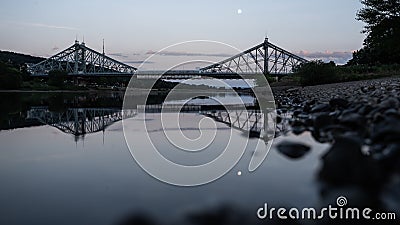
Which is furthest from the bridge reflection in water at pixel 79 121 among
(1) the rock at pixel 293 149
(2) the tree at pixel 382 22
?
(2) the tree at pixel 382 22

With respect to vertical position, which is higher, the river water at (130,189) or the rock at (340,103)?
the rock at (340,103)

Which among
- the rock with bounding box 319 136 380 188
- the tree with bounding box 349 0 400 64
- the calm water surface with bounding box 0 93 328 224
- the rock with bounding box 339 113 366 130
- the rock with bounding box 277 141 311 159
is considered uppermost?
the tree with bounding box 349 0 400 64

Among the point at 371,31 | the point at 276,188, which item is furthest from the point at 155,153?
the point at 371,31

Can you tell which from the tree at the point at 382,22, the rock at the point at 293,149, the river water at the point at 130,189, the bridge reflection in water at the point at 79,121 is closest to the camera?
the river water at the point at 130,189

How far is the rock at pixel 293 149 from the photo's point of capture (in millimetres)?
4450

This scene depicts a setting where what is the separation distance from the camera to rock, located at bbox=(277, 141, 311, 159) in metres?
4.45

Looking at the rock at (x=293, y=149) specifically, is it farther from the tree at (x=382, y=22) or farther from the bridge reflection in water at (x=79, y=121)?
the tree at (x=382, y=22)

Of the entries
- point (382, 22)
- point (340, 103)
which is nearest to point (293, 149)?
point (340, 103)

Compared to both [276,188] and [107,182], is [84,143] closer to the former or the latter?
[107,182]

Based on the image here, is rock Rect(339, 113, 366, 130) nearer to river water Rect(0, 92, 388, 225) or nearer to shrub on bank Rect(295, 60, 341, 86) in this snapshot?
river water Rect(0, 92, 388, 225)

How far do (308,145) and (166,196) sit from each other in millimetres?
2068

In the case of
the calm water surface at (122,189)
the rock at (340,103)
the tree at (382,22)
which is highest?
the tree at (382,22)

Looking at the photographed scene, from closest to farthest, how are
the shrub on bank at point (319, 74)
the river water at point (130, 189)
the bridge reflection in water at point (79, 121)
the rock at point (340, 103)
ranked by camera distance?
1. the river water at point (130, 189)
2. the rock at point (340, 103)
3. the bridge reflection in water at point (79, 121)
4. the shrub on bank at point (319, 74)

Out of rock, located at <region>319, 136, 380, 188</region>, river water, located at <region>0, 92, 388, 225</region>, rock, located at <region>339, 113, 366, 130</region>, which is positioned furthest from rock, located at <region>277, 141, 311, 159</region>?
rock, located at <region>319, 136, 380, 188</region>
